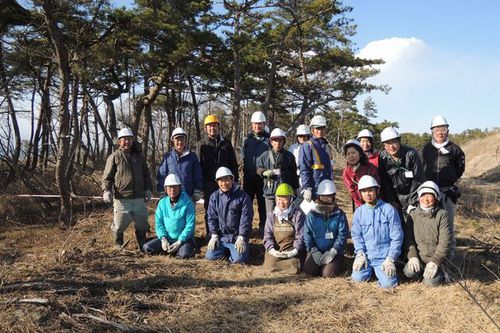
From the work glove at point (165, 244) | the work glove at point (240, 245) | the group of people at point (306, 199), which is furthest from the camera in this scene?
the work glove at point (165, 244)

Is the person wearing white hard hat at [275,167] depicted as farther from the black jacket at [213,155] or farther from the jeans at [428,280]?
the jeans at [428,280]

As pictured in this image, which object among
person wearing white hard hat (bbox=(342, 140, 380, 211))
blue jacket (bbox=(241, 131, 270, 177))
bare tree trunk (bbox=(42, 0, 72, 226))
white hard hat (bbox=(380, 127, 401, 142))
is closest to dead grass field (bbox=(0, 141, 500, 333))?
person wearing white hard hat (bbox=(342, 140, 380, 211))

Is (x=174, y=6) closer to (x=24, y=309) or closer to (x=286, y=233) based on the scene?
(x=286, y=233)

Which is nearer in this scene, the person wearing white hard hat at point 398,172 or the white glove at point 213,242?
the person wearing white hard hat at point 398,172

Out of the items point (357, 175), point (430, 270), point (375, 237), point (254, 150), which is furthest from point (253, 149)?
point (430, 270)

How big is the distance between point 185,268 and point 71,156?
187 inches

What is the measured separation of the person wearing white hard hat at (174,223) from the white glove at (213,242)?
316 millimetres

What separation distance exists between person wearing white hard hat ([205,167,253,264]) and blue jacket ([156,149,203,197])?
43 cm

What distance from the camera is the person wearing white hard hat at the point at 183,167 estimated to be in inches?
232

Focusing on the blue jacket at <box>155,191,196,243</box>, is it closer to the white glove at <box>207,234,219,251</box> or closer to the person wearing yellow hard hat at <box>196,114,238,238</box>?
the white glove at <box>207,234,219,251</box>

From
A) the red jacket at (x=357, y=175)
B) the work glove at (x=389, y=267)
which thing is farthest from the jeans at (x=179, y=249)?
the work glove at (x=389, y=267)

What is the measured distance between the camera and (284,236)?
533 cm

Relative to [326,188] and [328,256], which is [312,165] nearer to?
[326,188]

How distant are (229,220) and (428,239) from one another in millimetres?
2572
